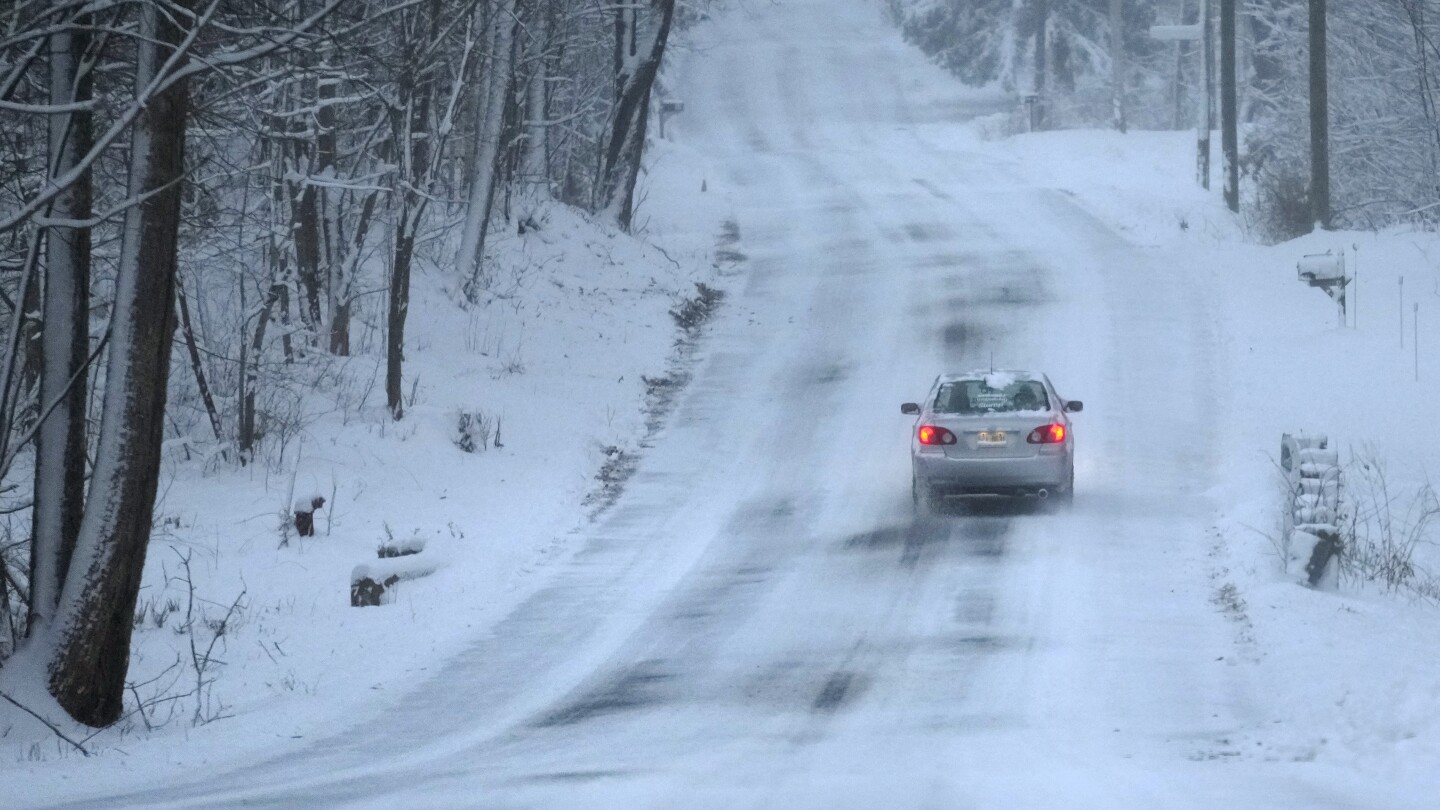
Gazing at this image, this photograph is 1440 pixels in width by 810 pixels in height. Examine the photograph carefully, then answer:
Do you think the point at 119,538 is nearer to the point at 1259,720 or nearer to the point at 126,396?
the point at 126,396

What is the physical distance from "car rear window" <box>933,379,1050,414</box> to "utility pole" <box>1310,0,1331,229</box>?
1724 centimetres

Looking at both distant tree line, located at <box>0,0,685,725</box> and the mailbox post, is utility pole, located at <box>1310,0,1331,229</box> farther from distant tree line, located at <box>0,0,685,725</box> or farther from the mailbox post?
distant tree line, located at <box>0,0,685,725</box>

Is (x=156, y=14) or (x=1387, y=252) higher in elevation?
(x=156, y=14)

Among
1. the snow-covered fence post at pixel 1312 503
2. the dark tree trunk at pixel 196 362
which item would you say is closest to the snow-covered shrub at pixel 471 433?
the dark tree trunk at pixel 196 362

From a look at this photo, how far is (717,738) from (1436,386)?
15.7m

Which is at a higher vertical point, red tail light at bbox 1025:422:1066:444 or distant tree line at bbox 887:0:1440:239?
distant tree line at bbox 887:0:1440:239

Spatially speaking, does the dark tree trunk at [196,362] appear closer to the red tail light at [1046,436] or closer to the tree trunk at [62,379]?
the tree trunk at [62,379]

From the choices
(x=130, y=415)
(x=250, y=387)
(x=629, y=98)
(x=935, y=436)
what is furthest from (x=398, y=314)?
(x=629, y=98)

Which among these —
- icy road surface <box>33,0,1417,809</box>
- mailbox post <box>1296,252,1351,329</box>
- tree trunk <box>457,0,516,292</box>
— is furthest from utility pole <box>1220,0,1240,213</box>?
tree trunk <box>457,0,516,292</box>

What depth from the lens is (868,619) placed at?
12.3 m

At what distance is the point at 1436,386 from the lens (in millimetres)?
21453

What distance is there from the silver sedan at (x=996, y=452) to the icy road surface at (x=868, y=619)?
38cm

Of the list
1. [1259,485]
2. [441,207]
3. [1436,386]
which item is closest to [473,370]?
[441,207]

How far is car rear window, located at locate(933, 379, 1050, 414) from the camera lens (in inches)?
663
